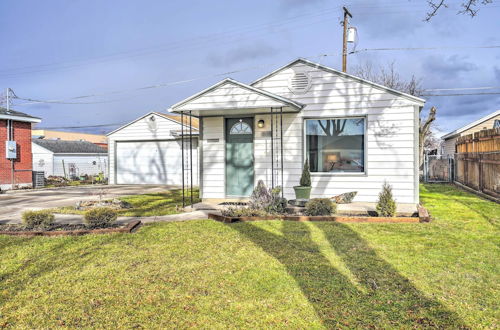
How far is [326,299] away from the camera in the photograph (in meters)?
3.69

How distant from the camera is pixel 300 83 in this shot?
10.9 meters

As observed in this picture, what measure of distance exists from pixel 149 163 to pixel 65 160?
11941 mm

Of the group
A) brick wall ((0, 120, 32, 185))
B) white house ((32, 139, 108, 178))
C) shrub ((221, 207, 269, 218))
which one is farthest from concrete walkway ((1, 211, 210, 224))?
white house ((32, 139, 108, 178))

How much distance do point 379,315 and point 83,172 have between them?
93.5ft

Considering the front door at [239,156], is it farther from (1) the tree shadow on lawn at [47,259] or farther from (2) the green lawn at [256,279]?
(1) the tree shadow on lawn at [47,259]

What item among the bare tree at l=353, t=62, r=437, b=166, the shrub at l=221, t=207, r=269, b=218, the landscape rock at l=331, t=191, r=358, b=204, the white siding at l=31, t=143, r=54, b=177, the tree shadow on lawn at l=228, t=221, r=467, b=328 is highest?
the bare tree at l=353, t=62, r=437, b=166

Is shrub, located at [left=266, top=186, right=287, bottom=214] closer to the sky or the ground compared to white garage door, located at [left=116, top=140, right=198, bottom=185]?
closer to the ground

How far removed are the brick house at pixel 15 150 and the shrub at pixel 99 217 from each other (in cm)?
1329

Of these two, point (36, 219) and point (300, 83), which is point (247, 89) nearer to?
point (300, 83)

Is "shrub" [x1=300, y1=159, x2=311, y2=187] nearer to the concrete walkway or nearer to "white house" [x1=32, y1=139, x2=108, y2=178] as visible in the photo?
the concrete walkway

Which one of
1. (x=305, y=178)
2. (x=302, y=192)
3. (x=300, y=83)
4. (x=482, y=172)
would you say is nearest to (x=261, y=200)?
(x=302, y=192)

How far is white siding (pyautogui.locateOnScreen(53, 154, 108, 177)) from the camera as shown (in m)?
27.6

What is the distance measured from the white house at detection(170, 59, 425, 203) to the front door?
0.09 ft

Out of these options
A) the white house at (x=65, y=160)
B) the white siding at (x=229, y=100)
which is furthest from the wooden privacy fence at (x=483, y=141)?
the white house at (x=65, y=160)
